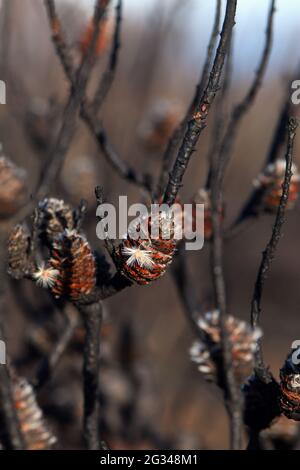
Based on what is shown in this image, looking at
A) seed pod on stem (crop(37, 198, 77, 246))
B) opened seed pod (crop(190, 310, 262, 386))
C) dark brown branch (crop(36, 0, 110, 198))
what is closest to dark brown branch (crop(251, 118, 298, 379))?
opened seed pod (crop(190, 310, 262, 386))

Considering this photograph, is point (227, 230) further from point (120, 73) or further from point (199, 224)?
point (120, 73)

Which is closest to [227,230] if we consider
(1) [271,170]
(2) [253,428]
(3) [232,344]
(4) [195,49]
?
(1) [271,170]

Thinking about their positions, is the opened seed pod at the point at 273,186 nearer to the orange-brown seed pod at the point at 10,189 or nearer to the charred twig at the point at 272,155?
the charred twig at the point at 272,155

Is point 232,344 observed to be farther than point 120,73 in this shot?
No

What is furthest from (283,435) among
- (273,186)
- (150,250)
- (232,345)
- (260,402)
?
(150,250)

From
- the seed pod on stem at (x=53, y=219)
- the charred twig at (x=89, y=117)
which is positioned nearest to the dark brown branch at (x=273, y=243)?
the seed pod on stem at (x=53, y=219)

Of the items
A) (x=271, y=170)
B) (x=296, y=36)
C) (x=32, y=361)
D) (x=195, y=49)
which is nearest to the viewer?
(x=271, y=170)
